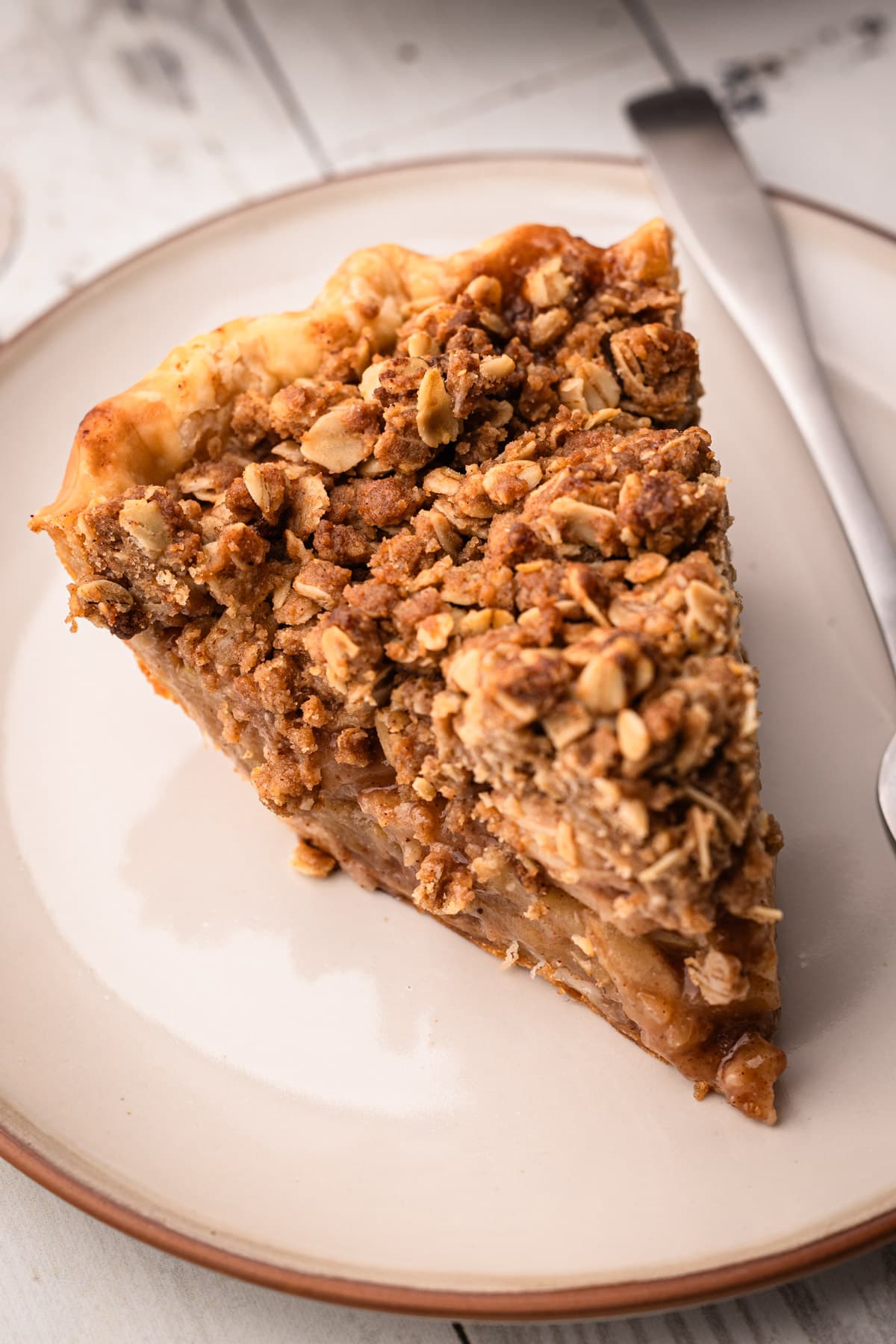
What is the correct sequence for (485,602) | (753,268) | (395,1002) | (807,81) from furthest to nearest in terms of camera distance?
(807,81)
(753,268)
(395,1002)
(485,602)

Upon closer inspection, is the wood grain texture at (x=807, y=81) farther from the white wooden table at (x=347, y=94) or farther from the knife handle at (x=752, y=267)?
the knife handle at (x=752, y=267)

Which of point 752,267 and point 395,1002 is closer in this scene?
point 395,1002

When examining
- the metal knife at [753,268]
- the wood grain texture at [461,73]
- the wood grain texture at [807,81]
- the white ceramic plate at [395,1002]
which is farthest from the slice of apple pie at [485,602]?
the wood grain texture at [461,73]

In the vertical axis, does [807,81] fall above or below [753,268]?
above

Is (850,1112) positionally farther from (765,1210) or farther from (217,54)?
(217,54)

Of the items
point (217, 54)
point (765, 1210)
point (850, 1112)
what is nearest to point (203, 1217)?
point (765, 1210)

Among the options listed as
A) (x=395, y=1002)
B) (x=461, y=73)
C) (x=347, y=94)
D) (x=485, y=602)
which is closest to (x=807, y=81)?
(x=461, y=73)

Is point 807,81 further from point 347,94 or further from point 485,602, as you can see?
point 485,602

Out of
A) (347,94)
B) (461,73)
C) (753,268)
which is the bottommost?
(753,268)
